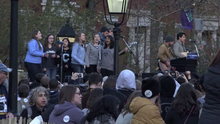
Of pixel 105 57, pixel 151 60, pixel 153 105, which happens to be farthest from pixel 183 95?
pixel 151 60

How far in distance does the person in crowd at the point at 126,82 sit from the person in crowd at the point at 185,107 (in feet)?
3.91

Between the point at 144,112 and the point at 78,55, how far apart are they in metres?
7.81

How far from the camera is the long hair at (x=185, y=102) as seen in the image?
232 inches

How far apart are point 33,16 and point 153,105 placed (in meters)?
19.0

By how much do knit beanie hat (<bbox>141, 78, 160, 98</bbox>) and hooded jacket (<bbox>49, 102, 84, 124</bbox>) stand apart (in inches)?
38.7

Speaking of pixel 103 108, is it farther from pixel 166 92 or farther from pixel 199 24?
pixel 199 24

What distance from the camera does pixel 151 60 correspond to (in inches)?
830

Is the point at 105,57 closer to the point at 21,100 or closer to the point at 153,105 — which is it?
the point at 21,100

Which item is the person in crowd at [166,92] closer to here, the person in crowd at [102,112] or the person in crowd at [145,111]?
the person in crowd at [145,111]

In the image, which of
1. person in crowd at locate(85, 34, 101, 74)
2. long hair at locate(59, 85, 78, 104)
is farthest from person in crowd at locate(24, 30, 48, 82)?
long hair at locate(59, 85, 78, 104)

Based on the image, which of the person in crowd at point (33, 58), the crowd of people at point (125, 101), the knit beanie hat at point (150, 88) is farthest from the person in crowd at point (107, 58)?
the knit beanie hat at point (150, 88)

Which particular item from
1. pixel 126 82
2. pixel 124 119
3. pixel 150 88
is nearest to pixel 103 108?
pixel 124 119

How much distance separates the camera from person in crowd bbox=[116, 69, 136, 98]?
7.00m

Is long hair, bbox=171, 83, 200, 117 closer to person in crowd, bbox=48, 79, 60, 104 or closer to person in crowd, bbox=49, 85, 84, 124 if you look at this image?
person in crowd, bbox=49, 85, 84, 124
